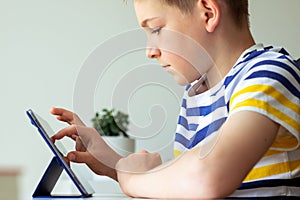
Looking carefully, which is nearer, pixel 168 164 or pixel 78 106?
pixel 168 164

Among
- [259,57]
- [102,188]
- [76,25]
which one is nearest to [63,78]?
[76,25]

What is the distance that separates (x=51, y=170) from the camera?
32.0 inches

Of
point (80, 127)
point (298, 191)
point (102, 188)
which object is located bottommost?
point (102, 188)

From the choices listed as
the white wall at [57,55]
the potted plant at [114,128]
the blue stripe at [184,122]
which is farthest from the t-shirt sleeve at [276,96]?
the white wall at [57,55]

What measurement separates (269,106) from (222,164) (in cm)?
10

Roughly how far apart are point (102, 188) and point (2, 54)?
0.79 metres

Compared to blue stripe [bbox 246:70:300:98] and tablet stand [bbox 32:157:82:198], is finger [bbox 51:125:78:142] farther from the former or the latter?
blue stripe [bbox 246:70:300:98]

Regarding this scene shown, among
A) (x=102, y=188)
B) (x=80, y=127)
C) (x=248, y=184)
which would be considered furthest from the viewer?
(x=102, y=188)

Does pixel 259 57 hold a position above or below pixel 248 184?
above

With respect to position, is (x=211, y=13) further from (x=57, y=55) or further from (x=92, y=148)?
(x=57, y=55)

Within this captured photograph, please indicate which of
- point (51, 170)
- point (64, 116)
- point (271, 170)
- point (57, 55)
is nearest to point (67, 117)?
point (64, 116)

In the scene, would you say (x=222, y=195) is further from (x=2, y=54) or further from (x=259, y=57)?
(x=2, y=54)

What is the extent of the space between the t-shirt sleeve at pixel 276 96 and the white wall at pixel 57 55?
5.15 feet

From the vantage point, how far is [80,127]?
88cm
